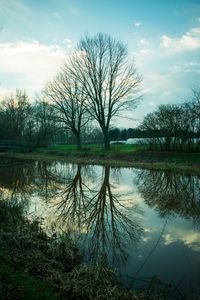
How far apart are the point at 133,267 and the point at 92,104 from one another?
33830mm

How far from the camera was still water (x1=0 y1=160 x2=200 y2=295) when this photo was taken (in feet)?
20.9

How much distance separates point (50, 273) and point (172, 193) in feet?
30.6

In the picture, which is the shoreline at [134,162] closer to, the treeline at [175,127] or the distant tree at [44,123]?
the treeline at [175,127]

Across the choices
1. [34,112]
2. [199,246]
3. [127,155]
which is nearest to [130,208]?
[199,246]

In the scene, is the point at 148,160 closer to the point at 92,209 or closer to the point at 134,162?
the point at 134,162

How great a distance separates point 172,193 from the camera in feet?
46.0

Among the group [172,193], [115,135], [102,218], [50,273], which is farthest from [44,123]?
[50,273]

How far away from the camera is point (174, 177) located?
18.7m

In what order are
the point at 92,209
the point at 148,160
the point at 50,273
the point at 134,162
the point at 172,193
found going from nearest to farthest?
the point at 50,273 → the point at 92,209 → the point at 172,193 → the point at 148,160 → the point at 134,162

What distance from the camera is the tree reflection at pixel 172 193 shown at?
1105 cm

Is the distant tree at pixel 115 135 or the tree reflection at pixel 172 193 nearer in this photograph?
the tree reflection at pixel 172 193

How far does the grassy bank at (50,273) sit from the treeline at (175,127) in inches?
845

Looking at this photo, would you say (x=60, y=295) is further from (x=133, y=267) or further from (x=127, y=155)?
(x=127, y=155)

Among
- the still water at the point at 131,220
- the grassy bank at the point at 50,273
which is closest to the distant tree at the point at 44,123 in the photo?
the still water at the point at 131,220
